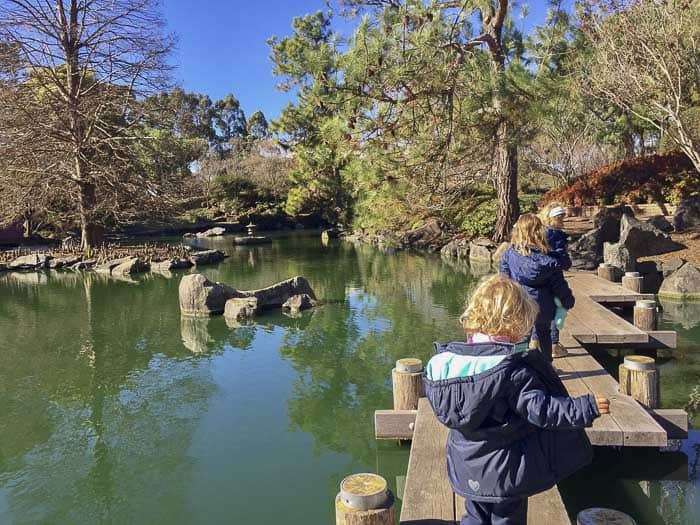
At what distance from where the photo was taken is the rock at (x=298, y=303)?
370 inches

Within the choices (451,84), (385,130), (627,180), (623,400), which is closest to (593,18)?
(451,84)

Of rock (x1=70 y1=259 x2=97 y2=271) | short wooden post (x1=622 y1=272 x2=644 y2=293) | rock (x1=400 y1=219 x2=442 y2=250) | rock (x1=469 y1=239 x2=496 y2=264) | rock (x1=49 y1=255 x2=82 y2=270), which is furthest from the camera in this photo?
rock (x1=400 y1=219 x2=442 y2=250)

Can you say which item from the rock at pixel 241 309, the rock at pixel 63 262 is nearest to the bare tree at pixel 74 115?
the rock at pixel 63 262

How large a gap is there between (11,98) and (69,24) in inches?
108

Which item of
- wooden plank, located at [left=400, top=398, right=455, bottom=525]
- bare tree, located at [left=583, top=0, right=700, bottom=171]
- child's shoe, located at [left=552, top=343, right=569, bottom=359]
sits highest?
bare tree, located at [left=583, top=0, right=700, bottom=171]

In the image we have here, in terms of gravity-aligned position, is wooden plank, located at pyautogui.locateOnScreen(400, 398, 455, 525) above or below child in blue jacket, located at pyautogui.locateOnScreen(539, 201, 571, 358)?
below

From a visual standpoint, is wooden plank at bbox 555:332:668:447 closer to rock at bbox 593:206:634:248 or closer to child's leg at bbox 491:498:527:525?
child's leg at bbox 491:498:527:525

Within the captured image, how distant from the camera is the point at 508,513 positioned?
2055mm

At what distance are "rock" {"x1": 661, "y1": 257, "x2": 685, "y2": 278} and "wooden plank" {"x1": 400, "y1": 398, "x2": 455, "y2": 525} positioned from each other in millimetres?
8648

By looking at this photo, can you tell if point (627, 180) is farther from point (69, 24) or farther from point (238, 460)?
point (69, 24)

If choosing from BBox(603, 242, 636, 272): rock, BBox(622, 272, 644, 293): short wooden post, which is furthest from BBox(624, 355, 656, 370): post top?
BBox(603, 242, 636, 272): rock

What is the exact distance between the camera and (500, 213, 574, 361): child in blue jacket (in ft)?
12.1

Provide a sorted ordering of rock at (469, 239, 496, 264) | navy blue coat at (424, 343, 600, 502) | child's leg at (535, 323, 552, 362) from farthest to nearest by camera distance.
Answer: rock at (469, 239, 496, 264)
child's leg at (535, 323, 552, 362)
navy blue coat at (424, 343, 600, 502)

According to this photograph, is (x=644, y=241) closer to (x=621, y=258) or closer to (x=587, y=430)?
(x=621, y=258)
